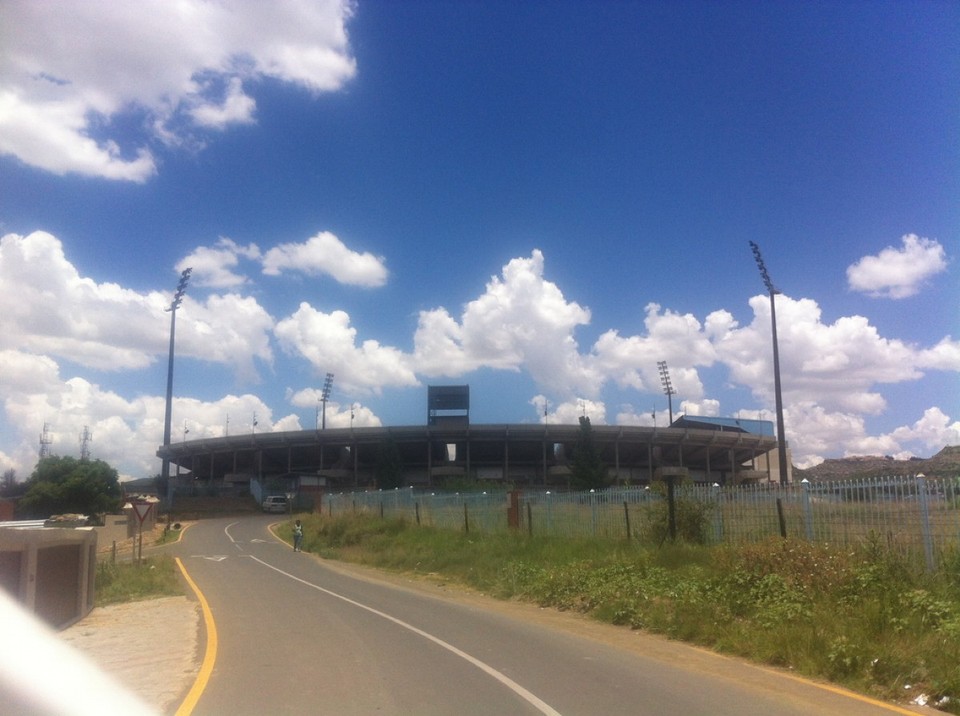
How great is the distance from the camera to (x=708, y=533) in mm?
20000

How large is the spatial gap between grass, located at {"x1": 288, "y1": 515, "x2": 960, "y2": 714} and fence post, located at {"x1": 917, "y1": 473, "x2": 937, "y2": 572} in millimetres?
215

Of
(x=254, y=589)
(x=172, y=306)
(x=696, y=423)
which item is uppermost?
(x=172, y=306)

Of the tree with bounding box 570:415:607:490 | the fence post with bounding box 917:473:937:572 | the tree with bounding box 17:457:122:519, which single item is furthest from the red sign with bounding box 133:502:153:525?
the tree with bounding box 570:415:607:490

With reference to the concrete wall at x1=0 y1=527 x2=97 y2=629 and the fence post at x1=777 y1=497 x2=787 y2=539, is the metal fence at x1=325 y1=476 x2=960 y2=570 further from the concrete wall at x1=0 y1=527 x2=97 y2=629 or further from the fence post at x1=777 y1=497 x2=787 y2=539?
the concrete wall at x1=0 y1=527 x2=97 y2=629

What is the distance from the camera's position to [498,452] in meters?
102

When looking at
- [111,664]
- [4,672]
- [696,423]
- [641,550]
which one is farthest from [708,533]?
[696,423]

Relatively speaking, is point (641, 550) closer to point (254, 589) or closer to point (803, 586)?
point (803, 586)

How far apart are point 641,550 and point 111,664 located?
12049 millimetres

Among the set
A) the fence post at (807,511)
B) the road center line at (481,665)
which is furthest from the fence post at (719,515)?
the road center line at (481,665)

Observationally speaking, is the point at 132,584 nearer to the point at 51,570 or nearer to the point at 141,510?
the point at 51,570

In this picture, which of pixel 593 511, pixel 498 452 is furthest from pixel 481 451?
pixel 593 511

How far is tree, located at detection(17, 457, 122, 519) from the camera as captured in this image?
56.2 m

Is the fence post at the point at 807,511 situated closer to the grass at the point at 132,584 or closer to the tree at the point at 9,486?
the grass at the point at 132,584

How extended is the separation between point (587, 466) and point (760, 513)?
62.1 meters
